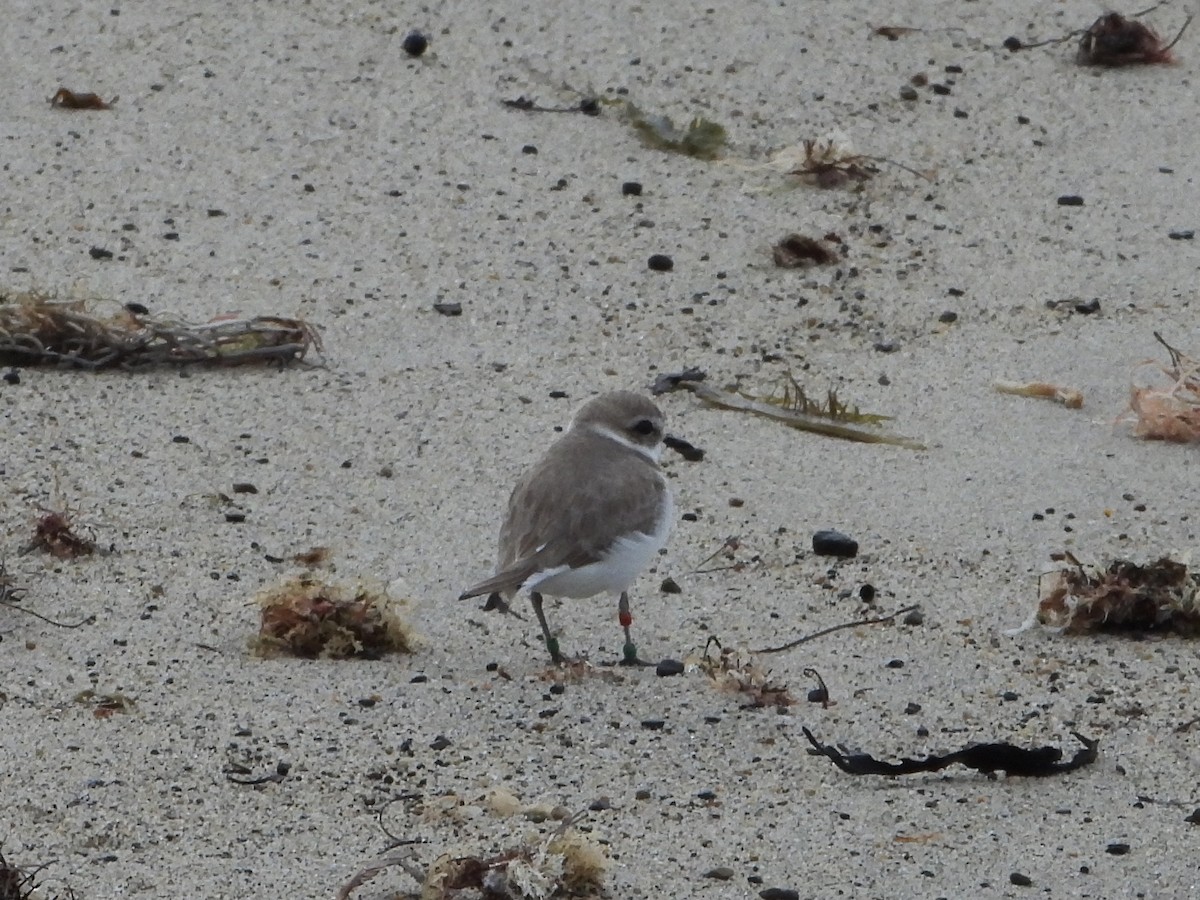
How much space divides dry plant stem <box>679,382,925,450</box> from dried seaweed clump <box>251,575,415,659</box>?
1964 millimetres

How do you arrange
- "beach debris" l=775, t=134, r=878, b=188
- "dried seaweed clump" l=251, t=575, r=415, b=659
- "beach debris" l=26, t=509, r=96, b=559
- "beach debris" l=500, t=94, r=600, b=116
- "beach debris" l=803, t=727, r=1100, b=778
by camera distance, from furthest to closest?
"beach debris" l=500, t=94, r=600, b=116 < "beach debris" l=775, t=134, r=878, b=188 < "beach debris" l=26, t=509, r=96, b=559 < "dried seaweed clump" l=251, t=575, r=415, b=659 < "beach debris" l=803, t=727, r=1100, b=778

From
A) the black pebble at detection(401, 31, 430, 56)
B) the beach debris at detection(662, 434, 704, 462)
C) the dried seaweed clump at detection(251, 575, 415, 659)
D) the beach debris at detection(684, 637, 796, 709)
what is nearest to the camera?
the beach debris at detection(684, 637, 796, 709)

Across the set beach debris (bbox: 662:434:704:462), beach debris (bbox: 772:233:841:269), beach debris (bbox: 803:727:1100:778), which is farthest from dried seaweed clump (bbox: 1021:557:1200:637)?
beach debris (bbox: 772:233:841:269)

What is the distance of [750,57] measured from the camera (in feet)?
29.5

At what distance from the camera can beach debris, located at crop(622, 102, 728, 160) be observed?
27.6ft

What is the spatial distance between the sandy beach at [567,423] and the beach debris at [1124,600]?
2.3 inches

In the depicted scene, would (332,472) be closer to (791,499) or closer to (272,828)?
(791,499)

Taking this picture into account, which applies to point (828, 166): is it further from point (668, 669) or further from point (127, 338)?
point (668, 669)

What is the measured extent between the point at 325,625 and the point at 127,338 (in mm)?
1963

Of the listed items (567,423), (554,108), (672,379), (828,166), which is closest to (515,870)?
(567,423)

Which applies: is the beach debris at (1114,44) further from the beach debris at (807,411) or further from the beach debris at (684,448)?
the beach debris at (684,448)

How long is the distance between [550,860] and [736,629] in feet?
5.51

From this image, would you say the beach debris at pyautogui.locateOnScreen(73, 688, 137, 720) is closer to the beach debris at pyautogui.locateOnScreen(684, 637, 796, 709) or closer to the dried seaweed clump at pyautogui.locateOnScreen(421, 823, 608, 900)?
the dried seaweed clump at pyautogui.locateOnScreen(421, 823, 608, 900)

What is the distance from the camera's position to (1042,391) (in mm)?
7152
